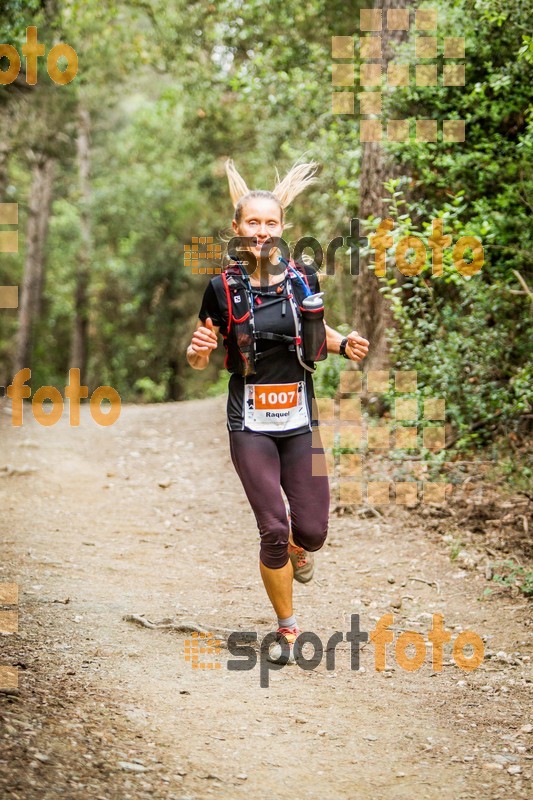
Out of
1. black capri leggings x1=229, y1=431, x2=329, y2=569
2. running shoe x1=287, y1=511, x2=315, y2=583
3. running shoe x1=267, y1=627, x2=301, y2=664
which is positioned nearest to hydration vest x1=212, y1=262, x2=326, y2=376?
black capri leggings x1=229, y1=431, x2=329, y2=569

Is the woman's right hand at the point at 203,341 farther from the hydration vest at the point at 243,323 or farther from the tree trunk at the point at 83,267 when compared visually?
the tree trunk at the point at 83,267

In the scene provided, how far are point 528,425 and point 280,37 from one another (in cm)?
707

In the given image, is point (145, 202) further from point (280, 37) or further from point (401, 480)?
point (401, 480)

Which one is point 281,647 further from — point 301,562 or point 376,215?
point 376,215

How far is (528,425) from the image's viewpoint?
790 cm

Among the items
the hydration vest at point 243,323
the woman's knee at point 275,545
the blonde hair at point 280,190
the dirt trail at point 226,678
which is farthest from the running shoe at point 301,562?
the blonde hair at point 280,190

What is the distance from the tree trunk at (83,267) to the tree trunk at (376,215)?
17.9 meters

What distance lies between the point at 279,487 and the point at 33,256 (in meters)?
20.5

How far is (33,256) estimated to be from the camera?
23.3 metres

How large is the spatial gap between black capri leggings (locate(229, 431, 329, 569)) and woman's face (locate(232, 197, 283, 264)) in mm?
973

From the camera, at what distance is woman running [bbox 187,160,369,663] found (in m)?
4.35

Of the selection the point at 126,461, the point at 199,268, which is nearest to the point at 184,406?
the point at 126,461

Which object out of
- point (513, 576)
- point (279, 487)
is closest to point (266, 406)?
point (279, 487)

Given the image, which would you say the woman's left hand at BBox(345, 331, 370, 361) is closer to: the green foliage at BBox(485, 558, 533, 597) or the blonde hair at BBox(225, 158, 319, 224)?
the blonde hair at BBox(225, 158, 319, 224)
